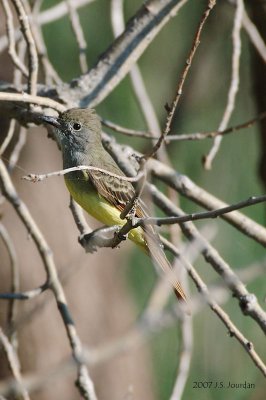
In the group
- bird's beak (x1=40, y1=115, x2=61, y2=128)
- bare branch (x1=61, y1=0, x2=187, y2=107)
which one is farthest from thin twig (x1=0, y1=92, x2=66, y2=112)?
bare branch (x1=61, y1=0, x2=187, y2=107)

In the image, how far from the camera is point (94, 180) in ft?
13.6

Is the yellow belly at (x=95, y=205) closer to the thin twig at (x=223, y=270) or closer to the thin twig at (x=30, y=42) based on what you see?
the thin twig at (x=223, y=270)

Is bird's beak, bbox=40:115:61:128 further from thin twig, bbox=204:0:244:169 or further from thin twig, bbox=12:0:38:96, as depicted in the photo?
thin twig, bbox=204:0:244:169

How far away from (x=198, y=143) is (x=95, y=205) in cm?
445

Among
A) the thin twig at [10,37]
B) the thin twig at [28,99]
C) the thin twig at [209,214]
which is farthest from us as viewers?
the thin twig at [10,37]

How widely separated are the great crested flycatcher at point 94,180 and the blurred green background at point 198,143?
2.64 meters

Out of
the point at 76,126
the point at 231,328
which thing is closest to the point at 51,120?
the point at 76,126

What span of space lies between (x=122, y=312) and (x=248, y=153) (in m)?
2.08

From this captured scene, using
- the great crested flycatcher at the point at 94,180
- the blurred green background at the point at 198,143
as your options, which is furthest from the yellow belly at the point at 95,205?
the blurred green background at the point at 198,143

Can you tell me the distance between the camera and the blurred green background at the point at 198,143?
7270 millimetres

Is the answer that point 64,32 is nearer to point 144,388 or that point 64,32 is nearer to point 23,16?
point 144,388

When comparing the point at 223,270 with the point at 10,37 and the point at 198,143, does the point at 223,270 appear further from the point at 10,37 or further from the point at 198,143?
the point at 198,143

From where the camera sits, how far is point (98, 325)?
716cm

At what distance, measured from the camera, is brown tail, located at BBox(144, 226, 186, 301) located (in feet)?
12.2
